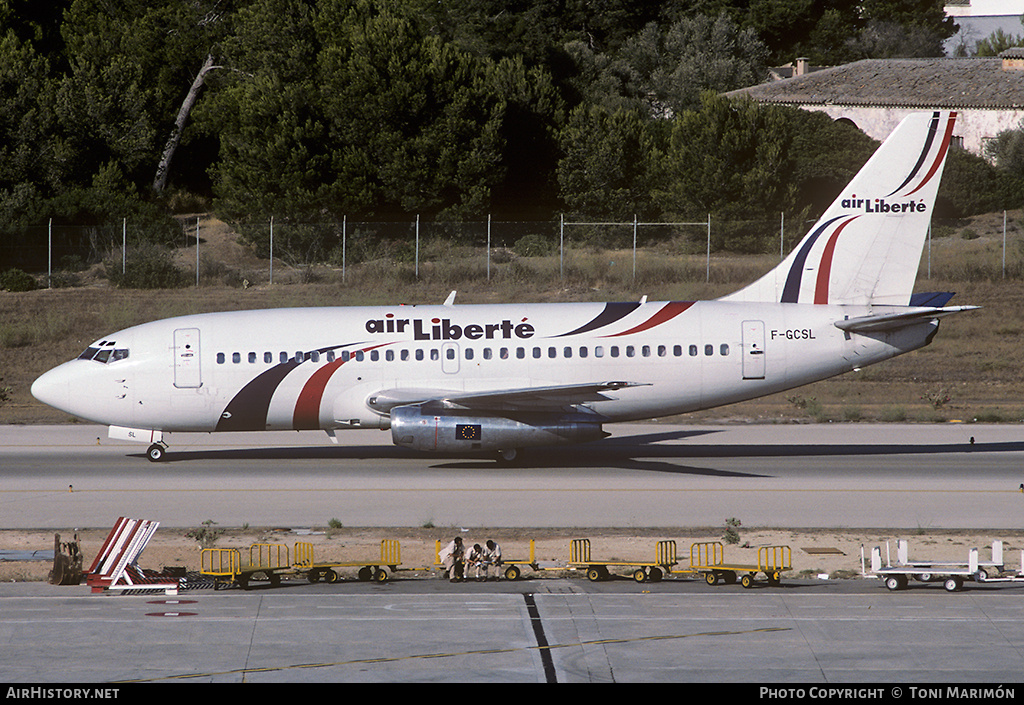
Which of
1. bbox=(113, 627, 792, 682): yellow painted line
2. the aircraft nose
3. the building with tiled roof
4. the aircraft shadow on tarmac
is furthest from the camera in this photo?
the building with tiled roof

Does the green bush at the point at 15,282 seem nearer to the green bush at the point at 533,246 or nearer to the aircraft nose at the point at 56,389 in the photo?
the green bush at the point at 533,246

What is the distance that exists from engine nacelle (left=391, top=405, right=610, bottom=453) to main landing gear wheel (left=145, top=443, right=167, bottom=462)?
23.1ft

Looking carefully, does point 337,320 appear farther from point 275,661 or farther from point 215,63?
point 215,63

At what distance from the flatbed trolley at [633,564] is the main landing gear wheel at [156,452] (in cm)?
1446

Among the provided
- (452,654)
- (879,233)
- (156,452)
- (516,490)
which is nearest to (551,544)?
(516,490)

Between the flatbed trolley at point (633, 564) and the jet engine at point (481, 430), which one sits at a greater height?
the jet engine at point (481, 430)

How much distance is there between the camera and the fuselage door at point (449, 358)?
29.2m

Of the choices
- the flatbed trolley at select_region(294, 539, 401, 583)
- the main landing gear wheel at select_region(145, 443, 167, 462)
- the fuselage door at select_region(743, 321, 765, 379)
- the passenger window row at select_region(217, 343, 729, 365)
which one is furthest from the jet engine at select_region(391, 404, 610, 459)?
the flatbed trolley at select_region(294, 539, 401, 583)

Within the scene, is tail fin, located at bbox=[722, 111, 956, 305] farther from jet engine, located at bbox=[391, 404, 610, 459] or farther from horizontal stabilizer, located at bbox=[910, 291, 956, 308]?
jet engine, located at bbox=[391, 404, 610, 459]

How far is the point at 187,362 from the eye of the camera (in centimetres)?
2917

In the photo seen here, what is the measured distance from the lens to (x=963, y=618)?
54.5 feet

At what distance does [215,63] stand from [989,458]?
58416 mm

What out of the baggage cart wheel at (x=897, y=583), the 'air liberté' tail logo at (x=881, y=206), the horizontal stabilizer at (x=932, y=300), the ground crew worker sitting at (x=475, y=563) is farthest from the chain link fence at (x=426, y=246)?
the baggage cart wheel at (x=897, y=583)

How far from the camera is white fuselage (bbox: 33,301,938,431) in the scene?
2911 centimetres
